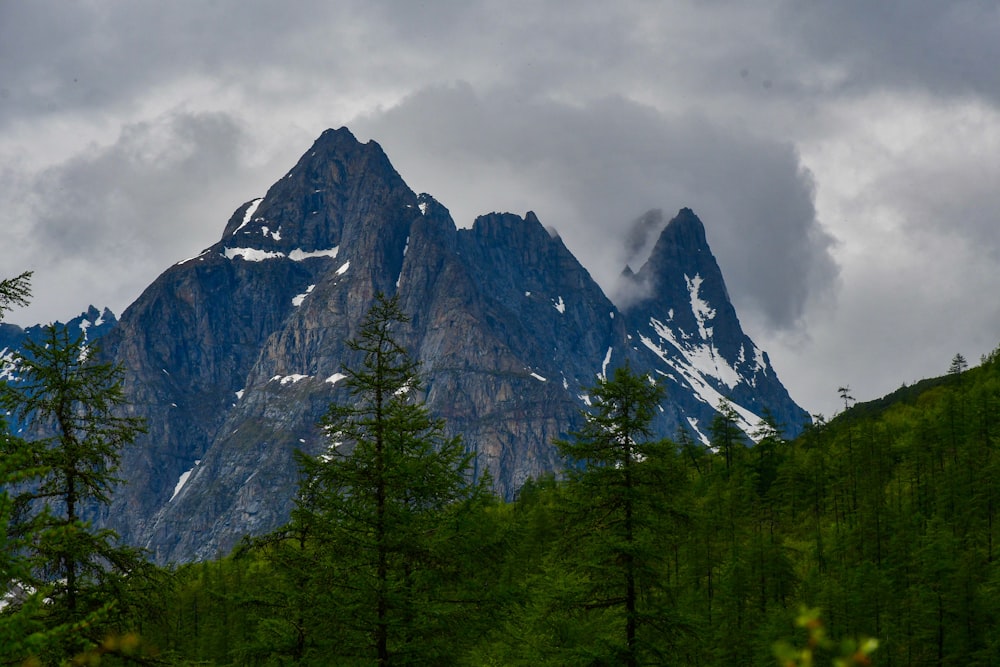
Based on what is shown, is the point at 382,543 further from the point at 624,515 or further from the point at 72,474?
the point at 624,515

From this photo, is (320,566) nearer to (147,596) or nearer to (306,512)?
(306,512)

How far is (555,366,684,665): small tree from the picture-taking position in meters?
21.5

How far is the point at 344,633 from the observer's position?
58.3ft

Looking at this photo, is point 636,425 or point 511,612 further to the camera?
point 636,425

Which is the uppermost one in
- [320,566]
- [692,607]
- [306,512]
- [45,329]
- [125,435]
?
[45,329]

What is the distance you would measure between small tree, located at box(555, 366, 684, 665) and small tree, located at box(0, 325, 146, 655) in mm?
11140

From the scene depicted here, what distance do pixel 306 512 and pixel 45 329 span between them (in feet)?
27.0

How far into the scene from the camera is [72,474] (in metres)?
17.9

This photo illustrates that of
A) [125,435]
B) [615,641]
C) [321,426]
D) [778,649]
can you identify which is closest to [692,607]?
[615,641]

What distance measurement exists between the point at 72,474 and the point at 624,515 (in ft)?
45.4

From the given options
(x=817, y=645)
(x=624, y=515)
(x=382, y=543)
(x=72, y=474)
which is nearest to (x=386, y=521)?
(x=382, y=543)

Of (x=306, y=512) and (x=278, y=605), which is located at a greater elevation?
(x=306, y=512)

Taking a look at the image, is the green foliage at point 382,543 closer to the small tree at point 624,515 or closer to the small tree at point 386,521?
the small tree at point 386,521

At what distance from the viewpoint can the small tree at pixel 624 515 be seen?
70.5 feet
